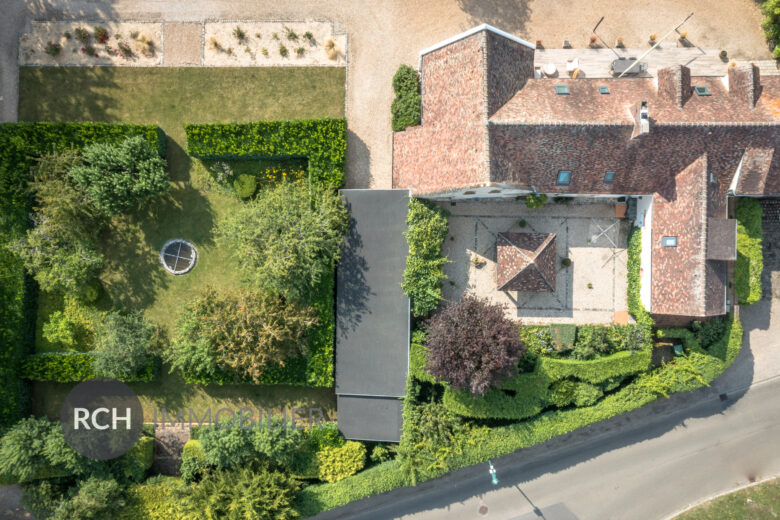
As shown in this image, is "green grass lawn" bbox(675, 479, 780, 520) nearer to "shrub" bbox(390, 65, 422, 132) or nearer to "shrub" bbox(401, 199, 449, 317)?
"shrub" bbox(401, 199, 449, 317)

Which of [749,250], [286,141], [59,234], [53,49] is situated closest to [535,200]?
[749,250]

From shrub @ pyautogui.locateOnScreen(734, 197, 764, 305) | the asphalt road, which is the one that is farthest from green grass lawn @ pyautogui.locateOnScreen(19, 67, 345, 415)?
shrub @ pyautogui.locateOnScreen(734, 197, 764, 305)

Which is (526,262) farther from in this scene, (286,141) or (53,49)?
(53,49)

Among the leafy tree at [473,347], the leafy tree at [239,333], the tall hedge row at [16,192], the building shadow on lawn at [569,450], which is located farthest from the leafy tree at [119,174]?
the building shadow on lawn at [569,450]

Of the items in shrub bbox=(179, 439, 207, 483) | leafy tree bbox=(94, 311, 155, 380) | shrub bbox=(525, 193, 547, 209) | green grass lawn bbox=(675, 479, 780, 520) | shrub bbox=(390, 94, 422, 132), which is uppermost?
shrub bbox=(390, 94, 422, 132)

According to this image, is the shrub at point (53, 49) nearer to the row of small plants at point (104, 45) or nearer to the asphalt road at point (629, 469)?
the row of small plants at point (104, 45)
